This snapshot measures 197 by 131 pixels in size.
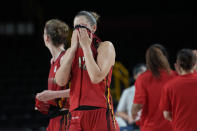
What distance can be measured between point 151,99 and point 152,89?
0.36 feet

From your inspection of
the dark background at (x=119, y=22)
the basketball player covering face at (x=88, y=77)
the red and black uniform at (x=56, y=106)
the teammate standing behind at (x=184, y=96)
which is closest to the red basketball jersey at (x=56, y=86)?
the red and black uniform at (x=56, y=106)

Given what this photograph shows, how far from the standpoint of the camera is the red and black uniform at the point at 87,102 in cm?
262

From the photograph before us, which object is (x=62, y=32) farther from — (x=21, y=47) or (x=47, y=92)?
(x=21, y=47)

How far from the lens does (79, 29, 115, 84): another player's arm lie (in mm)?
2584

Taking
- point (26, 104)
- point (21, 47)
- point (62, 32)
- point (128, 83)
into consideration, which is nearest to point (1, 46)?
point (21, 47)

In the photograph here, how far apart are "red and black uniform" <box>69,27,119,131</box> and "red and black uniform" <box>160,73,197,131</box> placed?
0.90m

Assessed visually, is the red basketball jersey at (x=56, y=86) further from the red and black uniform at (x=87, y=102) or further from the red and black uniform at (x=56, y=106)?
the red and black uniform at (x=87, y=102)

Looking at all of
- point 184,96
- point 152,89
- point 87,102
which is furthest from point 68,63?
point 152,89

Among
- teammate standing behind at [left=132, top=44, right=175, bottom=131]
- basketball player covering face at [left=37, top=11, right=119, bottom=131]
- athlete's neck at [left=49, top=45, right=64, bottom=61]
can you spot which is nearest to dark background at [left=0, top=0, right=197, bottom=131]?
teammate standing behind at [left=132, top=44, right=175, bottom=131]

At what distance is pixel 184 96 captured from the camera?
3389 mm

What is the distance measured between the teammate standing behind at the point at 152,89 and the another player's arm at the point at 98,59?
134 cm

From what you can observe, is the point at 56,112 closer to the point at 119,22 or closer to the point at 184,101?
the point at 184,101

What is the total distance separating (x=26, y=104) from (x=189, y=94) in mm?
7486

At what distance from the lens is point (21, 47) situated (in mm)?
15539
